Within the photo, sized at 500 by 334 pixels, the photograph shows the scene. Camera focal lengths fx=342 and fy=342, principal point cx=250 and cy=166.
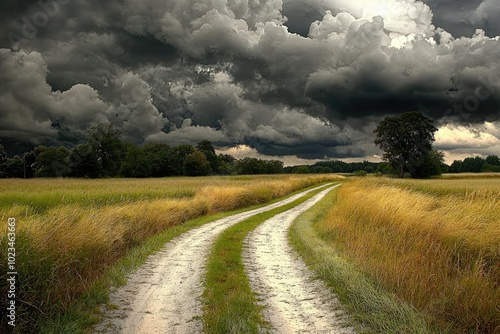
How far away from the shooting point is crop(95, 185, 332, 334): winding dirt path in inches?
239

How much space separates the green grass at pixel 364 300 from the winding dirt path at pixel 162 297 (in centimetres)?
293

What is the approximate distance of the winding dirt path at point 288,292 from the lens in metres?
6.16

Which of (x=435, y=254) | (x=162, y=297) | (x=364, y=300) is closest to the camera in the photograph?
(x=364, y=300)

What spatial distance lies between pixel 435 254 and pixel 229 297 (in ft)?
17.9

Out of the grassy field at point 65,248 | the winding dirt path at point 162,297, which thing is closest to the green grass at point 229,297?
the winding dirt path at point 162,297

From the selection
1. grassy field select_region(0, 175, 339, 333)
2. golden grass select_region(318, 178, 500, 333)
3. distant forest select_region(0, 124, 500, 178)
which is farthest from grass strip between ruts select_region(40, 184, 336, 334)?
distant forest select_region(0, 124, 500, 178)

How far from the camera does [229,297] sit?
7.25m

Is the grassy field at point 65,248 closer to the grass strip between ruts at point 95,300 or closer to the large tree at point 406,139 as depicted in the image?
the grass strip between ruts at point 95,300

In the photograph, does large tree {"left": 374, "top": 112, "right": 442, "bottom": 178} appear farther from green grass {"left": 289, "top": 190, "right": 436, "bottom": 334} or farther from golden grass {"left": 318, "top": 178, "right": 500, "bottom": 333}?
green grass {"left": 289, "top": 190, "right": 436, "bottom": 334}

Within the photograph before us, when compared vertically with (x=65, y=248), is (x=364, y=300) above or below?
below

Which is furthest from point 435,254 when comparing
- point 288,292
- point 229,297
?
point 229,297

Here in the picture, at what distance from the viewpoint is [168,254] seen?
11445 millimetres

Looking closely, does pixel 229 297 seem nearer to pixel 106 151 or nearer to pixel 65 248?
pixel 65 248

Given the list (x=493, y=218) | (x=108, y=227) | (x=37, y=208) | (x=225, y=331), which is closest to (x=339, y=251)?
(x=493, y=218)
